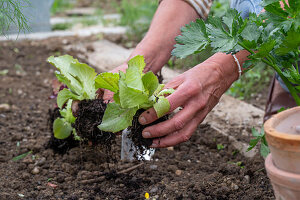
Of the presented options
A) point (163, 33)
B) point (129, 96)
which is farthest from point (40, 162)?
point (163, 33)

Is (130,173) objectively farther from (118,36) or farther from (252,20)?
(118,36)

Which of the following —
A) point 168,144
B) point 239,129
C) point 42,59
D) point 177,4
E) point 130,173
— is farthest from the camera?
point 42,59

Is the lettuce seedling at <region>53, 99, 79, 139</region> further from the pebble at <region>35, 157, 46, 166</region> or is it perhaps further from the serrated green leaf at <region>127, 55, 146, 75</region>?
the serrated green leaf at <region>127, 55, 146, 75</region>

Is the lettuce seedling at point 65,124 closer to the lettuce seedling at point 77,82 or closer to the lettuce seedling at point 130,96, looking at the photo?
the lettuce seedling at point 77,82

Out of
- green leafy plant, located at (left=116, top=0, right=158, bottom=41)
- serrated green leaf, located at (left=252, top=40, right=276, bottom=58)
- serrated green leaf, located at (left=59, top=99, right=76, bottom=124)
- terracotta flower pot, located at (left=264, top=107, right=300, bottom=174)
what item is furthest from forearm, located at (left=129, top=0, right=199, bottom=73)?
green leafy plant, located at (left=116, top=0, right=158, bottom=41)

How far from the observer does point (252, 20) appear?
1.28 metres

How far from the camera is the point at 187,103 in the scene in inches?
62.2

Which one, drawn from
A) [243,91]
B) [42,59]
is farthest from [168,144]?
[42,59]

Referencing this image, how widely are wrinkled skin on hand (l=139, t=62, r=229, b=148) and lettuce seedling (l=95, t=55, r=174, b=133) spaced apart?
4 cm

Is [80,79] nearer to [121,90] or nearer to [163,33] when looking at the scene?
[121,90]

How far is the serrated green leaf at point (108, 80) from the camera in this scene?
1.55 metres

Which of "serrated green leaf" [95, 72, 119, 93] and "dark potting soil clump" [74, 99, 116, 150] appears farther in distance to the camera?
"dark potting soil clump" [74, 99, 116, 150]

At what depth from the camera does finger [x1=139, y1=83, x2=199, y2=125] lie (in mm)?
1541

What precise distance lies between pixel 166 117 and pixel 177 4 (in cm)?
78
